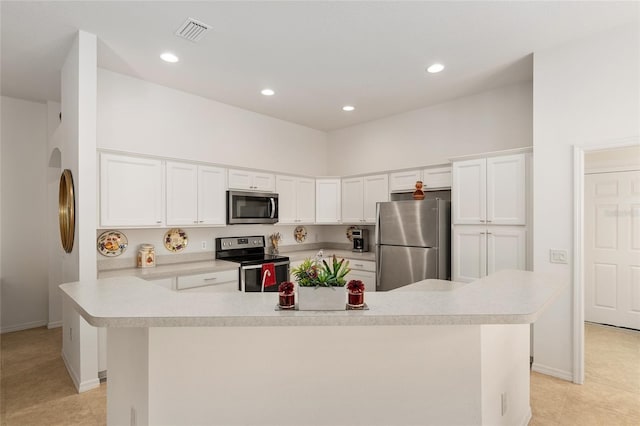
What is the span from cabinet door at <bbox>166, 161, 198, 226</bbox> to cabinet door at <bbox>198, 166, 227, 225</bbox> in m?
0.06

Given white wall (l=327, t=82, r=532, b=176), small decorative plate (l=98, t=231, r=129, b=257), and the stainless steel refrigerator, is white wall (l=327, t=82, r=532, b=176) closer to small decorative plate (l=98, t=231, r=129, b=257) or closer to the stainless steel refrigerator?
the stainless steel refrigerator

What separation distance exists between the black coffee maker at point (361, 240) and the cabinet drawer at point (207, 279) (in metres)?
2.11

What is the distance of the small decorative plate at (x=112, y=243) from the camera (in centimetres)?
358

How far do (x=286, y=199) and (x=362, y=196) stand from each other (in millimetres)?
1142

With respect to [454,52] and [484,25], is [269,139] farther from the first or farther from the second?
[484,25]

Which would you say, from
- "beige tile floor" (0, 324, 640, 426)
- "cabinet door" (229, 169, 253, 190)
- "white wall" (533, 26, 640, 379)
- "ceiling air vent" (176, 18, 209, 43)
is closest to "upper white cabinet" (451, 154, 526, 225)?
"white wall" (533, 26, 640, 379)

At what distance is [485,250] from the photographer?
364 cm

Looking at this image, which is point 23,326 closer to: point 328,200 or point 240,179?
point 240,179

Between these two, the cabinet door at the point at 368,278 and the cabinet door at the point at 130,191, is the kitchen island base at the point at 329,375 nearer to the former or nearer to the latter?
the cabinet door at the point at 130,191

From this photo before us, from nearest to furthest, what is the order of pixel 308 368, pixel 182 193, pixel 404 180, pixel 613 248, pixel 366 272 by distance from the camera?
1. pixel 308 368
2. pixel 182 193
3. pixel 613 248
4. pixel 404 180
5. pixel 366 272

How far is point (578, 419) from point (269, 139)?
465 cm

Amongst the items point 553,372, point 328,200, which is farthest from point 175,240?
point 553,372

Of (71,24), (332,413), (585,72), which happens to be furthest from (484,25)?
(71,24)

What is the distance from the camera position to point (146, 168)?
3570 mm
